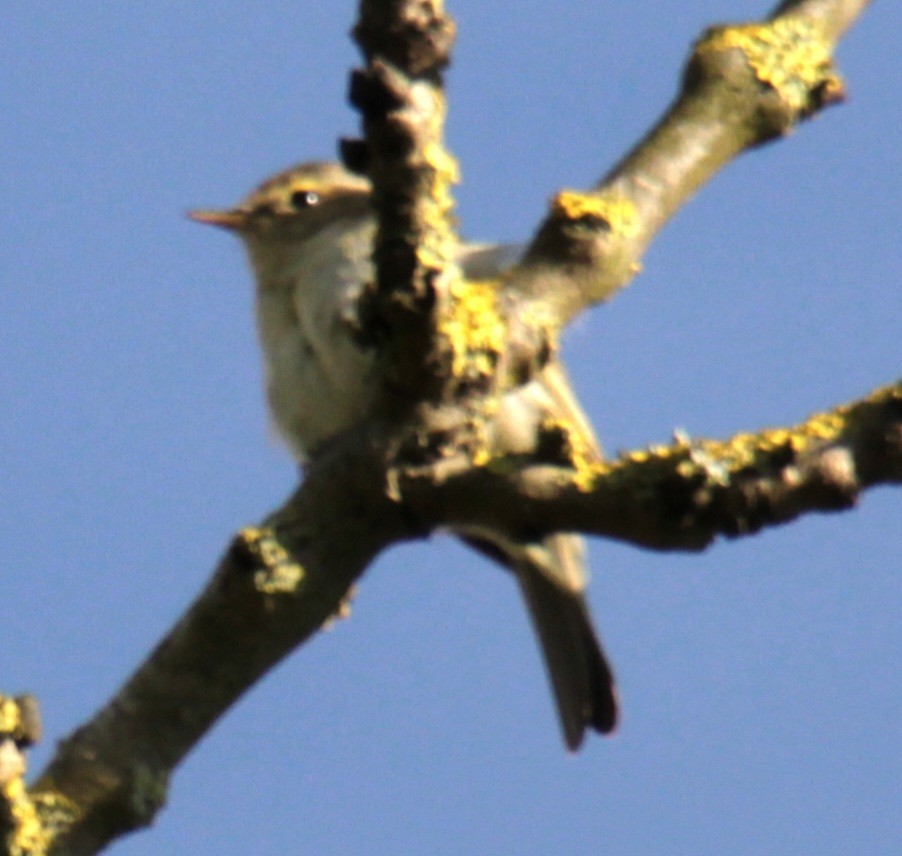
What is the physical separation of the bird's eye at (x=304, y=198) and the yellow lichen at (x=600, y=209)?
12.9ft

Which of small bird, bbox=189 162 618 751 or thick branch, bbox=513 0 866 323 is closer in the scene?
thick branch, bbox=513 0 866 323

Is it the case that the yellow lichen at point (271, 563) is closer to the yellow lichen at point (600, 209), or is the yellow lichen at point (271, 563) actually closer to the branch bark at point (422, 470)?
the branch bark at point (422, 470)

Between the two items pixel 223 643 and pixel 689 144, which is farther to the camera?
pixel 689 144

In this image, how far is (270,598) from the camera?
2848 mm

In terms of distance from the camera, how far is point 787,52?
3.49 meters

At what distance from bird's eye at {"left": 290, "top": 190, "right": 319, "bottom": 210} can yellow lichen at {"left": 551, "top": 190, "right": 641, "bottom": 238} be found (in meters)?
3.94

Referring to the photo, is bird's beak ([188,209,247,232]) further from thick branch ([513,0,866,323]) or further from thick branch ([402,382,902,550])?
thick branch ([402,382,902,550])

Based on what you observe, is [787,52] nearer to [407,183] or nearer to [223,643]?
[407,183]

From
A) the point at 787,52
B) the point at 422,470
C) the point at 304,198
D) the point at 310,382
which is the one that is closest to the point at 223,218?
the point at 304,198

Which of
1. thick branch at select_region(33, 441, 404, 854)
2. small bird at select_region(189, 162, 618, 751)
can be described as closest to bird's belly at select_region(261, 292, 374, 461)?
small bird at select_region(189, 162, 618, 751)

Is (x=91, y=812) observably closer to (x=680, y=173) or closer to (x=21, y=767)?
(x=21, y=767)

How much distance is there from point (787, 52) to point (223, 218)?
4.01 m

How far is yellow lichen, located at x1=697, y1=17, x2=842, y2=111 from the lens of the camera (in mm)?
3439

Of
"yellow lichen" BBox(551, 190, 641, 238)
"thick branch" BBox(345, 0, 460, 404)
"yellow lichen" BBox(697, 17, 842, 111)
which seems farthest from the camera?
"yellow lichen" BBox(697, 17, 842, 111)
